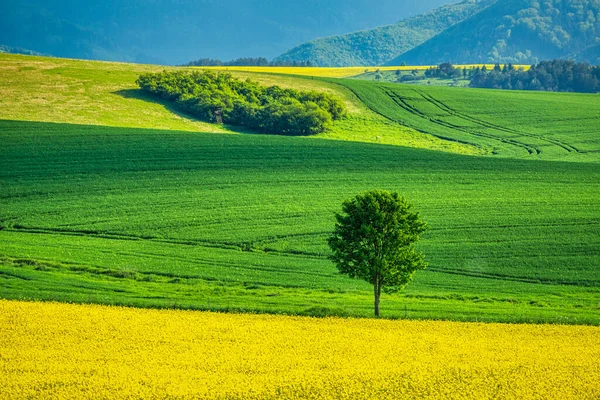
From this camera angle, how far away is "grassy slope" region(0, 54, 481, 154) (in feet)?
306

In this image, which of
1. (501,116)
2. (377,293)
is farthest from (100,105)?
(377,293)

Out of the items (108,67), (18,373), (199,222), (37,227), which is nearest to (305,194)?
(199,222)

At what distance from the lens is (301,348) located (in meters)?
31.2

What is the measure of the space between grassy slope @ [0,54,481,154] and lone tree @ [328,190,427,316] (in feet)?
186

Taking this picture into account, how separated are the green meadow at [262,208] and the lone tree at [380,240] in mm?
1970

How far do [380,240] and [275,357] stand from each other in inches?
490

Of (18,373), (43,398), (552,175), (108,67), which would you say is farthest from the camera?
(108,67)

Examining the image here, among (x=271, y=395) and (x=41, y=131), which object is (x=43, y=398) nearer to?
(x=271, y=395)

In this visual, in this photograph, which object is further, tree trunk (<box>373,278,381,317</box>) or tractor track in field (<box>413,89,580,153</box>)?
tractor track in field (<box>413,89,580,153</box>)

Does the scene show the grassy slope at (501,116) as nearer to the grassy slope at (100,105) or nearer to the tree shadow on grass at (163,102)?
the grassy slope at (100,105)

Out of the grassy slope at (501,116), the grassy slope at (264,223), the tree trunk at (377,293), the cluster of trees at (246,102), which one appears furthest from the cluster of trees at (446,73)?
the tree trunk at (377,293)

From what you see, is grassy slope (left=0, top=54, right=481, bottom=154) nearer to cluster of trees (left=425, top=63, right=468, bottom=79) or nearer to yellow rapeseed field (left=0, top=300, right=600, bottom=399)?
yellow rapeseed field (left=0, top=300, right=600, bottom=399)

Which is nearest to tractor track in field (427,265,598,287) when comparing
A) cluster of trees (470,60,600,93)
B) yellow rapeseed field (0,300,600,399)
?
yellow rapeseed field (0,300,600,399)

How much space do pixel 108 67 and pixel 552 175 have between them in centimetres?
6971
